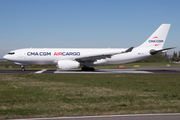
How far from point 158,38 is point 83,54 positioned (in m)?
13.4

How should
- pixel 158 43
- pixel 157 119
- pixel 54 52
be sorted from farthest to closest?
pixel 158 43 → pixel 54 52 → pixel 157 119

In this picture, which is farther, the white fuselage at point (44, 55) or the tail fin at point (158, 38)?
the tail fin at point (158, 38)

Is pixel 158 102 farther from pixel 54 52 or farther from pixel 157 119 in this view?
pixel 54 52

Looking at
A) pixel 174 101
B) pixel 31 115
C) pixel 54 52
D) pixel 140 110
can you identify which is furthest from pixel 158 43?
pixel 31 115

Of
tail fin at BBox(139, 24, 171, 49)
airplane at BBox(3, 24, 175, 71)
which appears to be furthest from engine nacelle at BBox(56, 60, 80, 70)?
tail fin at BBox(139, 24, 171, 49)

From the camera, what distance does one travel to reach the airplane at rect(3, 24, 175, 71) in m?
30.3

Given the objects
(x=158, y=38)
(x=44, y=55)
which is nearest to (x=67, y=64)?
(x=44, y=55)

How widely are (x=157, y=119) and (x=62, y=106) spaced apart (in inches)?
157

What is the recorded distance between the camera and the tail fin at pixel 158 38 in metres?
32.4

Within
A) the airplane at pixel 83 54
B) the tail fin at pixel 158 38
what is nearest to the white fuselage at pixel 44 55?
the airplane at pixel 83 54

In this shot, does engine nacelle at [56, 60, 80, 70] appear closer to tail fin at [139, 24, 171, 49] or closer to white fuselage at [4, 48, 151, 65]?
white fuselage at [4, 48, 151, 65]

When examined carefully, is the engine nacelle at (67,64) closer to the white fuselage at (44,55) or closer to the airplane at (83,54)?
the airplane at (83,54)

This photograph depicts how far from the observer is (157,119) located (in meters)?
6.21

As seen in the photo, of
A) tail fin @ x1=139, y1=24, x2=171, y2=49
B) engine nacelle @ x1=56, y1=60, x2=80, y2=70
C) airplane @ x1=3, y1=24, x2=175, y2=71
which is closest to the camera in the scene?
engine nacelle @ x1=56, y1=60, x2=80, y2=70
